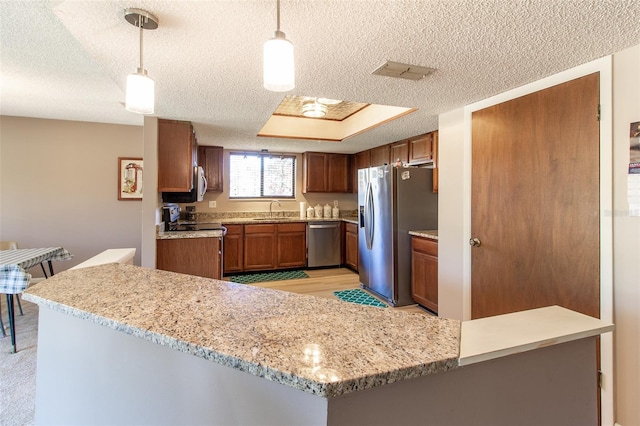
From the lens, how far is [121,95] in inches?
120

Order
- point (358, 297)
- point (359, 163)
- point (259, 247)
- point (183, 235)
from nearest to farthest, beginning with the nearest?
point (183, 235)
point (358, 297)
point (259, 247)
point (359, 163)

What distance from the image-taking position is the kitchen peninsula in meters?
0.62

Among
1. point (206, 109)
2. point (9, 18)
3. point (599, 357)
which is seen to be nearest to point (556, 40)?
point (599, 357)

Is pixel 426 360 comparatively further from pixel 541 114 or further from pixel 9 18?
pixel 9 18

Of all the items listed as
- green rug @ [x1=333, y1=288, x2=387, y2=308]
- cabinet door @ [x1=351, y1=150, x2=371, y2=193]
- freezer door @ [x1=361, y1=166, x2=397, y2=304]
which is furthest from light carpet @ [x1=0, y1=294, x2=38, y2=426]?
cabinet door @ [x1=351, y1=150, x2=371, y2=193]

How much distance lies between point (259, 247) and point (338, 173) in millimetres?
1928

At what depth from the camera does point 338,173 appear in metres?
5.53

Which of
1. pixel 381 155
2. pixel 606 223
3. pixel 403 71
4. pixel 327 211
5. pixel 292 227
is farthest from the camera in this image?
pixel 327 211

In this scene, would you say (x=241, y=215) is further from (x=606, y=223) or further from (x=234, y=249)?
(x=606, y=223)

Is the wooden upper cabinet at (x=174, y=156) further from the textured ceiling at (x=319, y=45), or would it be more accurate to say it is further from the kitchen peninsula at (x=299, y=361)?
the kitchen peninsula at (x=299, y=361)

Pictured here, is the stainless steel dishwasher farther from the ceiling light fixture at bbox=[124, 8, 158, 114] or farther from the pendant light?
the pendant light

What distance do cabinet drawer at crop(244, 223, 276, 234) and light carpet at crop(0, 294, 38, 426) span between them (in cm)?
258

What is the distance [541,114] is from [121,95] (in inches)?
142

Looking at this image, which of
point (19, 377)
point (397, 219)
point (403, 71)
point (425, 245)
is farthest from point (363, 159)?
point (19, 377)
